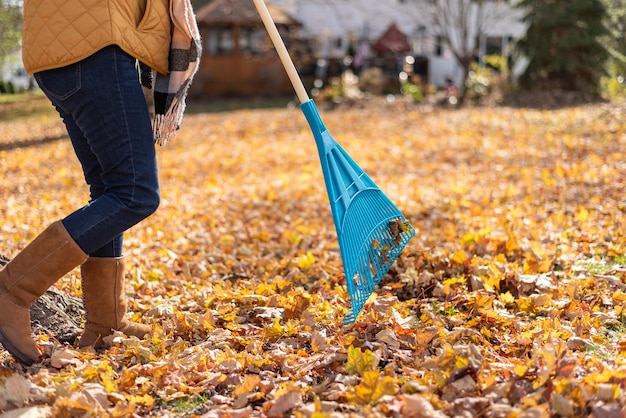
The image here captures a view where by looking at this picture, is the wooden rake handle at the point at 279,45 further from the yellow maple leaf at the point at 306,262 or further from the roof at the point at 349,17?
the roof at the point at 349,17

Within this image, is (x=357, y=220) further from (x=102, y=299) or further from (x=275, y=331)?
(x=102, y=299)

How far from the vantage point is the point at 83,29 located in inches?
94.0

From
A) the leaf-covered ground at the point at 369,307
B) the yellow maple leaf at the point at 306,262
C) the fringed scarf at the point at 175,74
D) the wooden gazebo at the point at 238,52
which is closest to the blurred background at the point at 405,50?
the wooden gazebo at the point at 238,52

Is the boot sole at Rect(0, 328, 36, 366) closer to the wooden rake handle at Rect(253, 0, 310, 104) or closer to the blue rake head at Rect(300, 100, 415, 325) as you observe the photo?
the blue rake head at Rect(300, 100, 415, 325)

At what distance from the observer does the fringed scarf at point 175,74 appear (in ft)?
8.45

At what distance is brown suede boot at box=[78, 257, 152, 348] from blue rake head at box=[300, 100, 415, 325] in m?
0.85

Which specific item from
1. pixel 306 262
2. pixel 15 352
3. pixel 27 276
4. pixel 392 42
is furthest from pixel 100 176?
pixel 392 42

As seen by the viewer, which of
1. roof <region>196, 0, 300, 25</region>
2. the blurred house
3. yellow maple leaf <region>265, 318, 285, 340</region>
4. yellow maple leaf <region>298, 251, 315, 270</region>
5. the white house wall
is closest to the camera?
yellow maple leaf <region>265, 318, 285, 340</region>

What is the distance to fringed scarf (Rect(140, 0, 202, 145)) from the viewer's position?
2.58 metres

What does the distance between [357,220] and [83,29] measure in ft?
3.87

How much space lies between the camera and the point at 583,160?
25.6 feet

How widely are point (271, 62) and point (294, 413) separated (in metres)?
21.9

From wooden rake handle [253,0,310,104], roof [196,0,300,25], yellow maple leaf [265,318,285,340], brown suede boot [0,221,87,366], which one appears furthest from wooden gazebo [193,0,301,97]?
brown suede boot [0,221,87,366]

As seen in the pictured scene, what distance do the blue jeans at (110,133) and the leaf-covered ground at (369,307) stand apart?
476 mm
